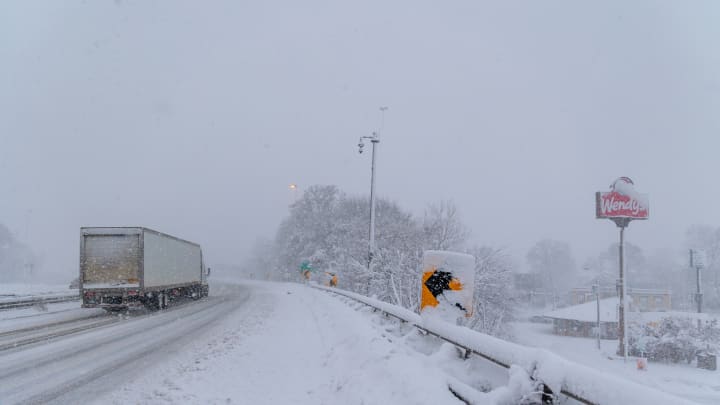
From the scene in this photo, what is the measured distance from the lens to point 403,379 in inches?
193

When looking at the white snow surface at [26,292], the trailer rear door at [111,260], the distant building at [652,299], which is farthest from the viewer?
the distant building at [652,299]

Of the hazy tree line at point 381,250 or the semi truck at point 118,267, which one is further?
the hazy tree line at point 381,250

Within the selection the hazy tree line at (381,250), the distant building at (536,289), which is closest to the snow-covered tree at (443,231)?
the hazy tree line at (381,250)

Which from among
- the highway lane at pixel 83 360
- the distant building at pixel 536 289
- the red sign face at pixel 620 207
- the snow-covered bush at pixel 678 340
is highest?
the red sign face at pixel 620 207

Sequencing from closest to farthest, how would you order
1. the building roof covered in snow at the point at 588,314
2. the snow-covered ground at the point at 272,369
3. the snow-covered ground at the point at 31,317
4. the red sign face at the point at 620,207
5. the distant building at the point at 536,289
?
the snow-covered ground at the point at 272,369
the snow-covered ground at the point at 31,317
the red sign face at the point at 620,207
the building roof covered in snow at the point at 588,314
the distant building at the point at 536,289

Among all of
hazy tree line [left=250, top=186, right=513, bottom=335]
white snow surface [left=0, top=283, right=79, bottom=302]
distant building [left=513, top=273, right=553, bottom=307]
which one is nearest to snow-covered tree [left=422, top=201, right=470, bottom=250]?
hazy tree line [left=250, top=186, right=513, bottom=335]

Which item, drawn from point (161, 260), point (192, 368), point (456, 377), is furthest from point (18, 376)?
point (161, 260)

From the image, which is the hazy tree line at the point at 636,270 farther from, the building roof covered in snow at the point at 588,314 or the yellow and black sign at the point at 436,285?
the yellow and black sign at the point at 436,285

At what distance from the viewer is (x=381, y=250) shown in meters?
37.9

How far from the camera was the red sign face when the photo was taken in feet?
120

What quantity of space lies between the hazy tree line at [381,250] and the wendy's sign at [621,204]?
8.22 metres

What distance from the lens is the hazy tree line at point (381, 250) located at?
109 ft

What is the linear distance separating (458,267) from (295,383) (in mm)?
2961

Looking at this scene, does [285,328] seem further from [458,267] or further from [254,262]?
[254,262]
